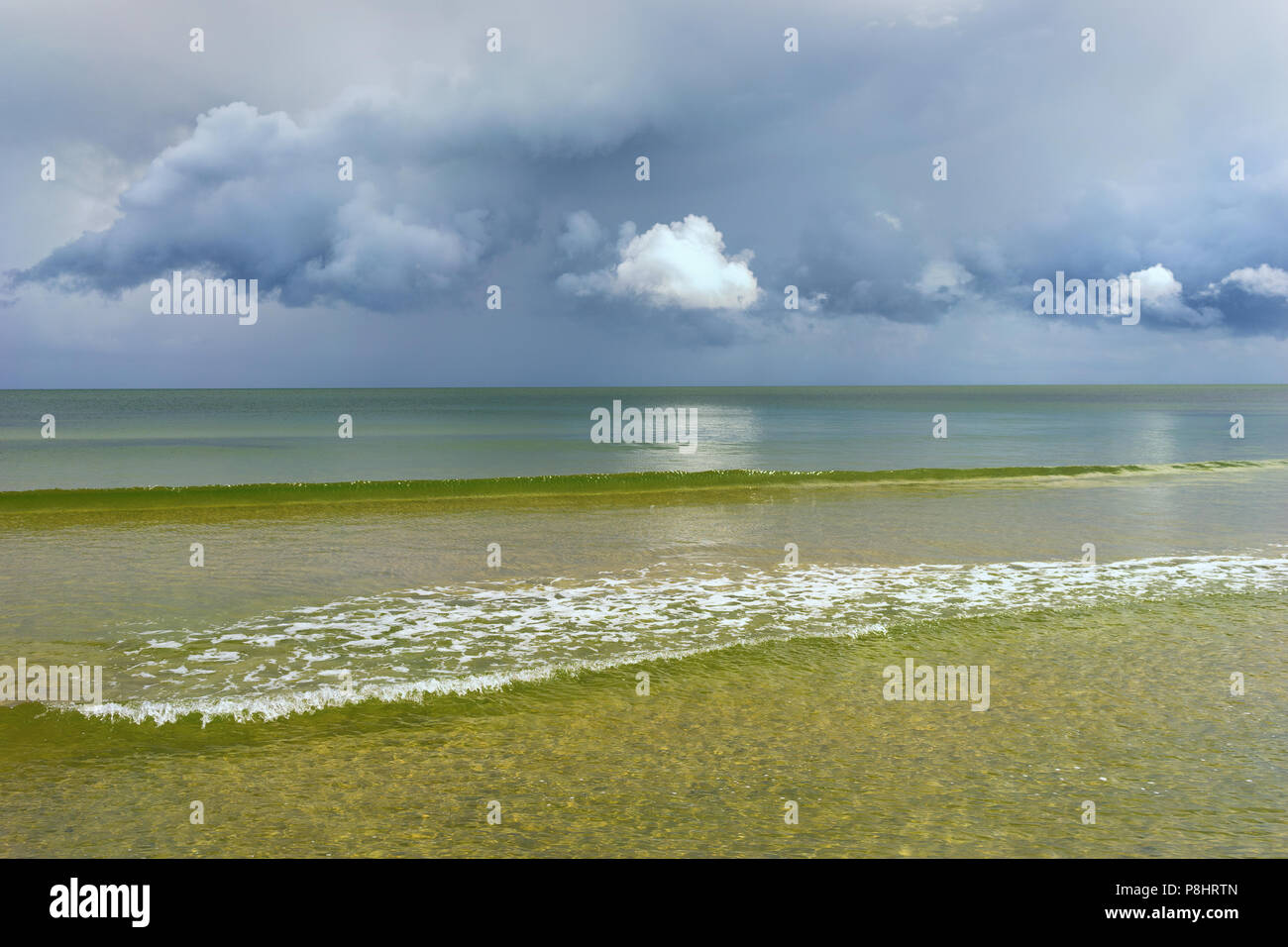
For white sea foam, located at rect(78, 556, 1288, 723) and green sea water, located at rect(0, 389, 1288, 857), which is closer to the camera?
green sea water, located at rect(0, 389, 1288, 857)

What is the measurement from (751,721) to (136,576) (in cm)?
1154

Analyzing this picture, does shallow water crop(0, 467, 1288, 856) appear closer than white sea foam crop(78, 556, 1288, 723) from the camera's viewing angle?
Yes

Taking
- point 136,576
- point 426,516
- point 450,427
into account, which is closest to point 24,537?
point 136,576

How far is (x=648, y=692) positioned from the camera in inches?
339

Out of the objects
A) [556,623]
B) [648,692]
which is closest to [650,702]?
[648,692]

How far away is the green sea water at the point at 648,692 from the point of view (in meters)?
5.75

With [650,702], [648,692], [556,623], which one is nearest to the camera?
[650,702]

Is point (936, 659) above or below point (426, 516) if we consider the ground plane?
below

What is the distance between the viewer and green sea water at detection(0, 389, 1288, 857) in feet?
18.9

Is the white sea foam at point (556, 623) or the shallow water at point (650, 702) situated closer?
the shallow water at point (650, 702)

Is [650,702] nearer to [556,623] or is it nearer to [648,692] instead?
[648,692]
